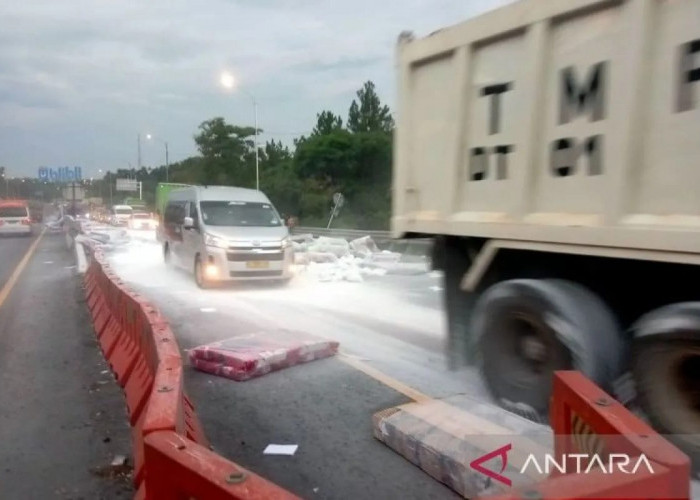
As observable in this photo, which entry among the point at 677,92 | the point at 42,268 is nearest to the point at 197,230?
the point at 42,268

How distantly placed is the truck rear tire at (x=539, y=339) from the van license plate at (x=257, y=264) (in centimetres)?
822

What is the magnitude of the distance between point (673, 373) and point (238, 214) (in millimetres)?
11613

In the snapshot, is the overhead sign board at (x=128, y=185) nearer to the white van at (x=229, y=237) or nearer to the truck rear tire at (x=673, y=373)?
the white van at (x=229, y=237)

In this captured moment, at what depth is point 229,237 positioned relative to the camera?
1388 cm

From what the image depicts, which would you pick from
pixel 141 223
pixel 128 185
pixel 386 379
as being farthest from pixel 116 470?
pixel 128 185

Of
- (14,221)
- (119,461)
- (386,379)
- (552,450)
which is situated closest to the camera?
(552,450)

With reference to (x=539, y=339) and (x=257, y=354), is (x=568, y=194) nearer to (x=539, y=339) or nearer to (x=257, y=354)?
(x=539, y=339)

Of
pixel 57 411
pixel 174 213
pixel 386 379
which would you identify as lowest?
pixel 57 411

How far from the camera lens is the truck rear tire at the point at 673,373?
4117 mm

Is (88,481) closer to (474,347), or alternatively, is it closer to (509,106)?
(474,347)

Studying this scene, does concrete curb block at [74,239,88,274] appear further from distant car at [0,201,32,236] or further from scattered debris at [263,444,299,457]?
distant car at [0,201,32,236]

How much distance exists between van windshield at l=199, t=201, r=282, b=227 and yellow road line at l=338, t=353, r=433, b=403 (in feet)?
24.6

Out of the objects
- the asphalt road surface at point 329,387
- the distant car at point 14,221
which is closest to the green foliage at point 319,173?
the distant car at point 14,221


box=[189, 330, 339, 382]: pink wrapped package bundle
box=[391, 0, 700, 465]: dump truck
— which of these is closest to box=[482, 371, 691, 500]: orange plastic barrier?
box=[391, 0, 700, 465]: dump truck
